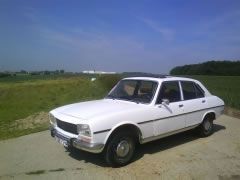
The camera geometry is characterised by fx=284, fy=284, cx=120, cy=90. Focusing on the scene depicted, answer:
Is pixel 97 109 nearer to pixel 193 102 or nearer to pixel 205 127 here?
pixel 193 102

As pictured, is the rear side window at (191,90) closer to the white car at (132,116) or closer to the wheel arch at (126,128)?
the white car at (132,116)

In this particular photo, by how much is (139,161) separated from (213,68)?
2370 inches

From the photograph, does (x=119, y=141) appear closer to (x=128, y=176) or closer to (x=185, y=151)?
(x=128, y=176)

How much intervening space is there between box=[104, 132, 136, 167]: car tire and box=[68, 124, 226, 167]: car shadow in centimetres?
30

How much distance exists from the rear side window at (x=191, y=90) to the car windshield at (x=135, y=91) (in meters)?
1.05

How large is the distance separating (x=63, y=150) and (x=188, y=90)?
3.49m

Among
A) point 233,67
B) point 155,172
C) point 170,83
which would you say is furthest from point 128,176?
point 233,67

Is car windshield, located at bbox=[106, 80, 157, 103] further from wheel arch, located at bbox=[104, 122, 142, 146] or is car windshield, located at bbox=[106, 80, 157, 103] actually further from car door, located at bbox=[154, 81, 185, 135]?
wheel arch, located at bbox=[104, 122, 142, 146]

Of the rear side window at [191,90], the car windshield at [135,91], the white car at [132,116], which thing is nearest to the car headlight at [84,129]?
the white car at [132,116]

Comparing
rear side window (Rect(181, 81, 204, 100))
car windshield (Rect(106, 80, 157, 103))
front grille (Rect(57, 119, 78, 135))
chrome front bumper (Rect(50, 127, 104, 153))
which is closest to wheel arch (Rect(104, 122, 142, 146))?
chrome front bumper (Rect(50, 127, 104, 153))

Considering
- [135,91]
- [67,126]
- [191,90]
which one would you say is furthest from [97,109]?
[191,90]

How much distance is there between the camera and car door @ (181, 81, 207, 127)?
7070 mm

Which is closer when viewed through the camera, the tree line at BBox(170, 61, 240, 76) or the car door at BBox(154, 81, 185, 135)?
the car door at BBox(154, 81, 185, 135)

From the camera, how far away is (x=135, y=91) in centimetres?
694
